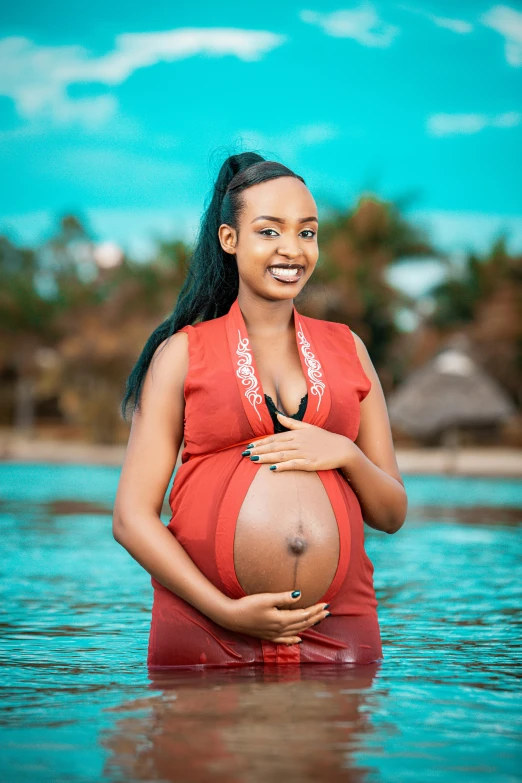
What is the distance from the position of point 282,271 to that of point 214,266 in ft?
1.04

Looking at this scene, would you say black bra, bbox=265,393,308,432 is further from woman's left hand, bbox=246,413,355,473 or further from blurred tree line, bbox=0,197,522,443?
blurred tree line, bbox=0,197,522,443

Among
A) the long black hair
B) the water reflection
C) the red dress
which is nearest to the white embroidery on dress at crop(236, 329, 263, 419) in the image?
the red dress

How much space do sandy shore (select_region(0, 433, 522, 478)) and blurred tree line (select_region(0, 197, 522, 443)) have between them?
5.26 feet

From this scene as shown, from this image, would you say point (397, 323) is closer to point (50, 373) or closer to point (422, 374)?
point (422, 374)

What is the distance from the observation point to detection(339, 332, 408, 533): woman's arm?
3.34 metres

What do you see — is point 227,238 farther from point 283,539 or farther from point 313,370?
point 283,539

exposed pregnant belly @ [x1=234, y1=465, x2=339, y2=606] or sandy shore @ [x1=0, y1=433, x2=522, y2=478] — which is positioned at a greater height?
sandy shore @ [x1=0, y1=433, x2=522, y2=478]

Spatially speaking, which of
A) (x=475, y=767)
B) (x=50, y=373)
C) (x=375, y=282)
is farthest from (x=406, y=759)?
(x=50, y=373)

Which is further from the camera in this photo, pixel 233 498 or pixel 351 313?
pixel 351 313

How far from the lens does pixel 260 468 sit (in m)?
3.22

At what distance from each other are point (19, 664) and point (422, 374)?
1102 inches

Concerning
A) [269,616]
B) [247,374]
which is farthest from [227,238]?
[269,616]

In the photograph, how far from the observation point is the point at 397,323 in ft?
114

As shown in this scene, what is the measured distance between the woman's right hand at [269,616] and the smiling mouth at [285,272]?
92 cm
